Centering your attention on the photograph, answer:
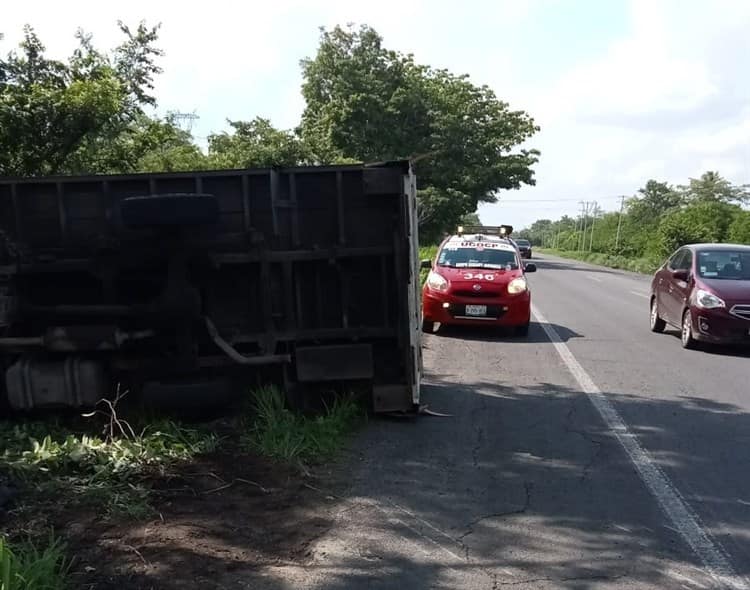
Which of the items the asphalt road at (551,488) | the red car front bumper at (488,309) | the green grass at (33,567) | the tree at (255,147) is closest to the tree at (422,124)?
the tree at (255,147)

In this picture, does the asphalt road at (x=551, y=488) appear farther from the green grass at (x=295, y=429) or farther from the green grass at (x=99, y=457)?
the green grass at (x=99, y=457)

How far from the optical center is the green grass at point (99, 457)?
4.58 meters

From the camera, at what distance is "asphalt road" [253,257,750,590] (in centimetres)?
384

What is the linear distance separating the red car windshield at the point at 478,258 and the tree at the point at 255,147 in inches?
607

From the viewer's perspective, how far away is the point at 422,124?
138 feet

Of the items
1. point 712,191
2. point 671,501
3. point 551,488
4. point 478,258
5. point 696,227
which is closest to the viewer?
point 671,501

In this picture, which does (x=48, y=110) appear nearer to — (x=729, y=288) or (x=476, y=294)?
(x=476, y=294)

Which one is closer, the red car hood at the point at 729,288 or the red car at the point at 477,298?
the red car hood at the point at 729,288

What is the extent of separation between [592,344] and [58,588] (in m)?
9.58

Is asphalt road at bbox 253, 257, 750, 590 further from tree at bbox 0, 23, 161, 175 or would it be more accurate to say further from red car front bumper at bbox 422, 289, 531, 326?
tree at bbox 0, 23, 161, 175

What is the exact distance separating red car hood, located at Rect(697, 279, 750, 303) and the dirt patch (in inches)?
307

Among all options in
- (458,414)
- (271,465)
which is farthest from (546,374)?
(271,465)

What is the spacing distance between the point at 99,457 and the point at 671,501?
3.83 metres

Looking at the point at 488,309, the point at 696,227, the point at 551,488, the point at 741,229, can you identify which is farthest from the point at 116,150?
the point at 696,227
